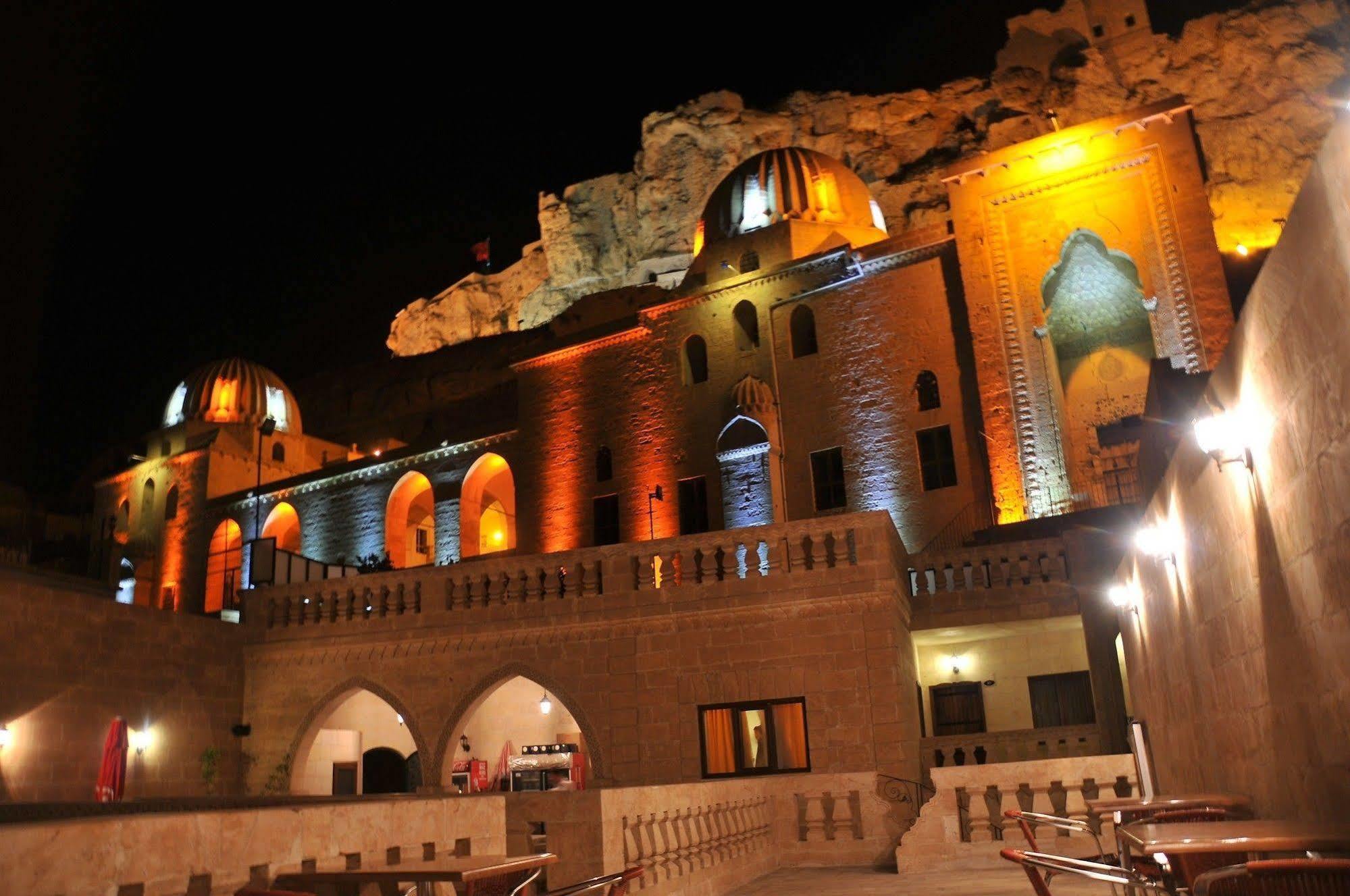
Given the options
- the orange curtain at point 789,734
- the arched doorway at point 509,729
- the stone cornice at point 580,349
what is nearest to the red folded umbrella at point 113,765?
the arched doorway at point 509,729

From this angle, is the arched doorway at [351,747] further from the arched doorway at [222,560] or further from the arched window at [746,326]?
the arched doorway at [222,560]

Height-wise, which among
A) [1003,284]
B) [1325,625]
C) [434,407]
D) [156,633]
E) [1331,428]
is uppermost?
[434,407]

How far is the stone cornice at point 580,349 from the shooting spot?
3070 cm

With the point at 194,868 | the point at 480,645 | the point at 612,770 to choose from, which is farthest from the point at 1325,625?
the point at 480,645

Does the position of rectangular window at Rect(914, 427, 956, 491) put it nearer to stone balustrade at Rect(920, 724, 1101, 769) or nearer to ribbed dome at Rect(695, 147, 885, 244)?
ribbed dome at Rect(695, 147, 885, 244)

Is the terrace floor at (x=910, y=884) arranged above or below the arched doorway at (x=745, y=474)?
below

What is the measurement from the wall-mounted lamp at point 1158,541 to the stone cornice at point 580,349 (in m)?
21.1

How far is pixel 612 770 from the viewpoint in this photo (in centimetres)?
1467

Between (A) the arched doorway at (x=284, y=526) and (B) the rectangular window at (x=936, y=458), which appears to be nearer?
(B) the rectangular window at (x=936, y=458)

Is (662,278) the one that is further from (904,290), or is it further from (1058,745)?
(1058,745)

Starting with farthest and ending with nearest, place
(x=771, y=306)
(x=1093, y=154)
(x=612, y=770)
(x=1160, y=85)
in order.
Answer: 1. (x=1160, y=85)
2. (x=771, y=306)
3. (x=1093, y=154)
4. (x=612, y=770)

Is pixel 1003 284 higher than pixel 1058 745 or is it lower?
higher

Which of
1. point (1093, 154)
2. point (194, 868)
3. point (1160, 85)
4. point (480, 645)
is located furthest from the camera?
point (1160, 85)

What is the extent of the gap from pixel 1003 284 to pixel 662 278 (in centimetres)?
3032
